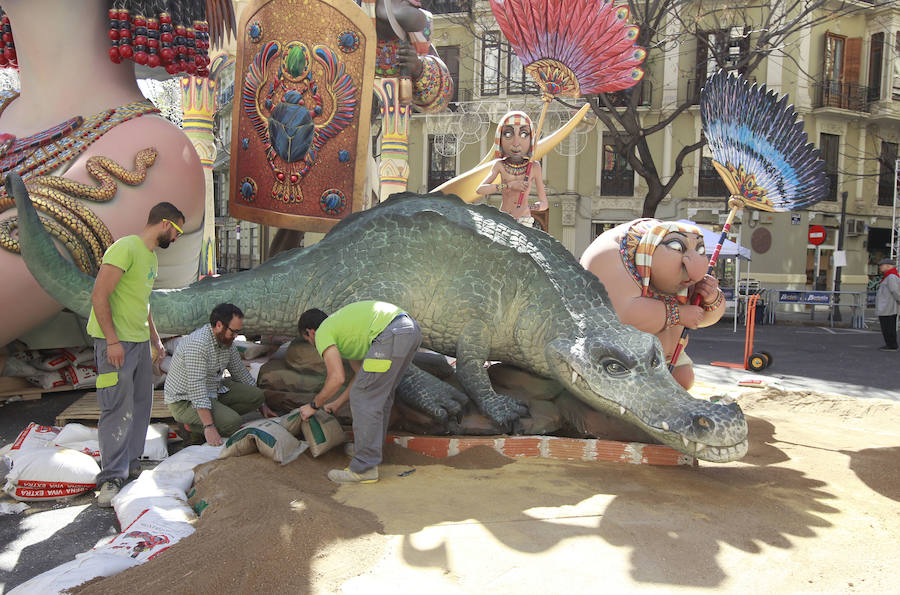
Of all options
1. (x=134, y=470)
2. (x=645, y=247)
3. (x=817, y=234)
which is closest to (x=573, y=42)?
(x=645, y=247)

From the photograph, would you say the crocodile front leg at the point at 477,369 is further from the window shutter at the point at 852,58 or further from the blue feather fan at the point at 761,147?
the window shutter at the point at 852,58

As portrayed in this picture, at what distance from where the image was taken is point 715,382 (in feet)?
Result: 21.3

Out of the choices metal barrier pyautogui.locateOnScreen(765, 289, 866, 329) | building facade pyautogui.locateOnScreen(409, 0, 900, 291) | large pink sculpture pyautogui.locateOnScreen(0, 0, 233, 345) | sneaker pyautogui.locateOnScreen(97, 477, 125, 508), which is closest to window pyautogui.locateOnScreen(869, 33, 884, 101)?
building facade pyautogui.locateOnScreen(409, 0, 900, 291)

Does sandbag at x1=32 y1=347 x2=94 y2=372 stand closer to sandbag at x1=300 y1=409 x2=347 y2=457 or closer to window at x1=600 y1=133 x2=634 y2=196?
sandbag at x1=300 y1=409 x2=347 y2=457

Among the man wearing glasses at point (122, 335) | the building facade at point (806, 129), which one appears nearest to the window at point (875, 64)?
the building facade at point (806, 129)

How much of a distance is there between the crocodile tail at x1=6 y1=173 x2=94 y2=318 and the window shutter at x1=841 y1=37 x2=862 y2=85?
63.8 feet

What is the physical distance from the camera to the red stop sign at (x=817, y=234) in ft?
53.7

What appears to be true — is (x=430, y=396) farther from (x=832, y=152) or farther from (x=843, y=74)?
(x=843, y=74)

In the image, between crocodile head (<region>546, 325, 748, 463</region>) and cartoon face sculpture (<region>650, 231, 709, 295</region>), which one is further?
cartoon face sculpture (<region>650, 231, 709, 295</region>)

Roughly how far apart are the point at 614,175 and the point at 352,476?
16363 mm

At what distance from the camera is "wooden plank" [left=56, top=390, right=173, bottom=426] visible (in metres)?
3.88

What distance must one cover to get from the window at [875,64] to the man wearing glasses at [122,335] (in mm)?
19938

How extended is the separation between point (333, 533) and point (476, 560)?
516 mm

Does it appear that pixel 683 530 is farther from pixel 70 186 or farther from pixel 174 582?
pixel 70 186
